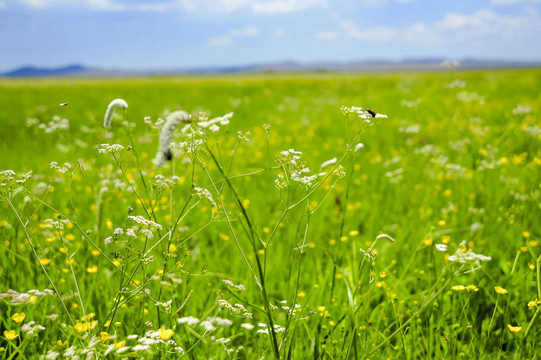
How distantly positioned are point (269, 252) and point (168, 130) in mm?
1975

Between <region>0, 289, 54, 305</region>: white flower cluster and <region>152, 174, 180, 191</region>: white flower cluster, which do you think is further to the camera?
<region>152, 174, 180, 191</region>: white flower cluster

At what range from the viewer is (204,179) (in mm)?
5074

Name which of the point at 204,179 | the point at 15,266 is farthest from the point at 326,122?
the point at 15,266

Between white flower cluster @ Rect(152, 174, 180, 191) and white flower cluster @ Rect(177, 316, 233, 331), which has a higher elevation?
white flower cluster @ Rect(152, 174, 180, 191)

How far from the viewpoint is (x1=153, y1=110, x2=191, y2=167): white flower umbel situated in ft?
4.69

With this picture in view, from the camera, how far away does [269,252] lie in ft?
10.7

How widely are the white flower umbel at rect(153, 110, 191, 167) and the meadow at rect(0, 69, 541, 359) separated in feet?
0.26

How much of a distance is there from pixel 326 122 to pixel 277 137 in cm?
201

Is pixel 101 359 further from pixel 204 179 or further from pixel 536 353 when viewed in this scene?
pixel 204 179

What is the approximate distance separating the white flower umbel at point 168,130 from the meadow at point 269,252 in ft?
0.26

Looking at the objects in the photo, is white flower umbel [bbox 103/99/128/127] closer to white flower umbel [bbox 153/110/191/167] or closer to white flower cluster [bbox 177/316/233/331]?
white flower umbel [bbox 153/110/191/167]

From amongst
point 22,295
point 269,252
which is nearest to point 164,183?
point 22,295

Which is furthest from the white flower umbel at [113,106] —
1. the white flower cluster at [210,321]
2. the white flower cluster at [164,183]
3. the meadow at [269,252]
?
the white flower cluster at [210,321]

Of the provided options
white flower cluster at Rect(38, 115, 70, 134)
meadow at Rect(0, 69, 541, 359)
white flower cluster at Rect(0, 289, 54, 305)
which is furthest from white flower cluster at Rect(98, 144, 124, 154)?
white flower cluster at Rect(38, 115, 70, 134)
